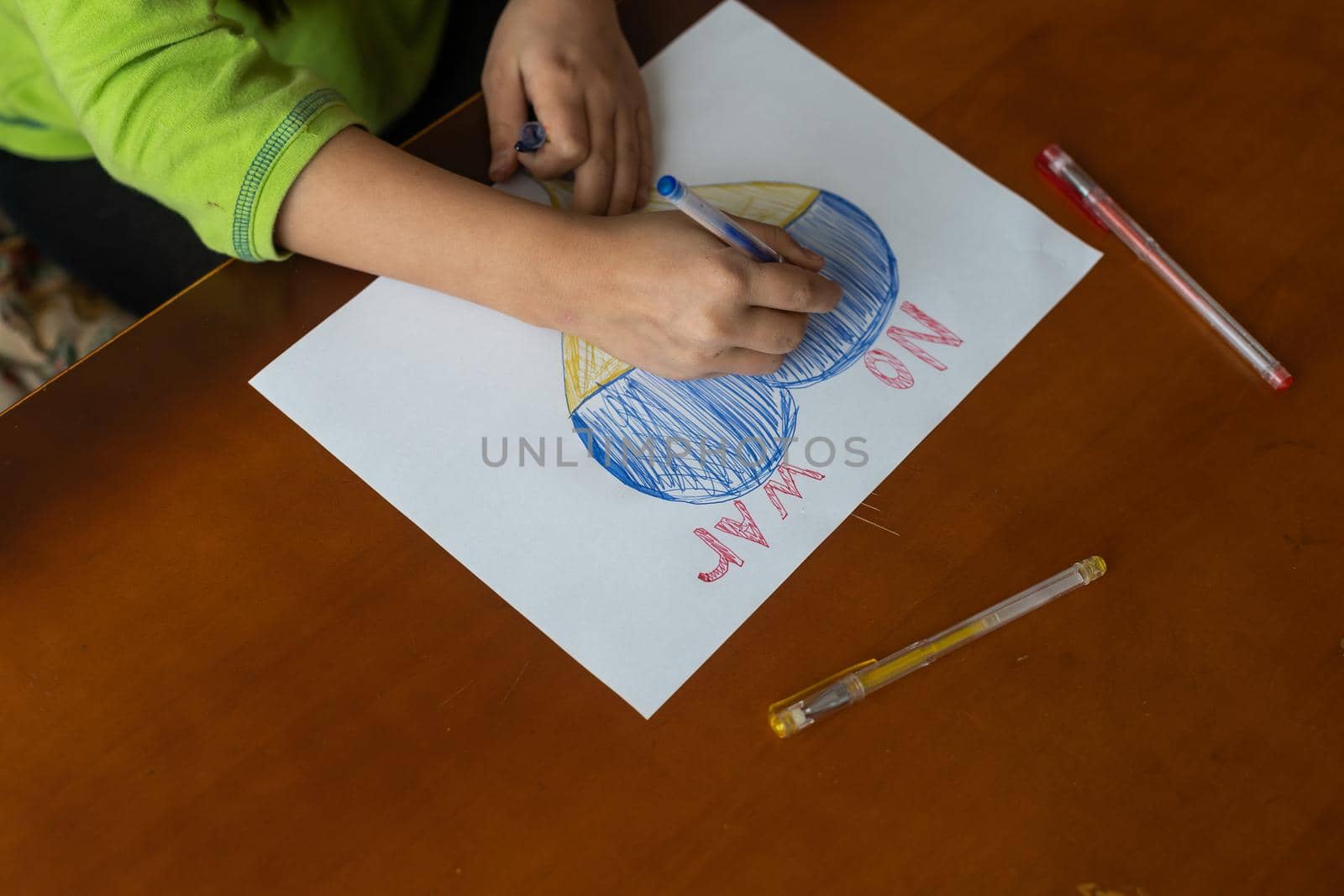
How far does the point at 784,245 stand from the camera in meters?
0.46

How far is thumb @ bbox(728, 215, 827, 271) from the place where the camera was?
0.45 metres

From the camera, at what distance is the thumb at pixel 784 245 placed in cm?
45

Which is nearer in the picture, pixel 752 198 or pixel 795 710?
pixel 795 710

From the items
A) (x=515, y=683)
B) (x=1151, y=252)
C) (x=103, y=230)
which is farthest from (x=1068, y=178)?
(x=103, y=230)

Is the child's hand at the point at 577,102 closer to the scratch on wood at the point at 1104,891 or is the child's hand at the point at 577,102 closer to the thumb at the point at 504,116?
the thumb at the point at 504,116

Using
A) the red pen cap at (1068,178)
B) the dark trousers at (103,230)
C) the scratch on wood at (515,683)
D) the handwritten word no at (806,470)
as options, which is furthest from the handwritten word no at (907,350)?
the dark trousers at (103,230)

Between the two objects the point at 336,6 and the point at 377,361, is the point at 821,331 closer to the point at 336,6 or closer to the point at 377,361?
the point at 377,361

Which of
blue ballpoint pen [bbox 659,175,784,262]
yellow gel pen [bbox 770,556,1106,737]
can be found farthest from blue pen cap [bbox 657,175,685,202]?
yellow gel pen [bbox 770,556,1106,737]

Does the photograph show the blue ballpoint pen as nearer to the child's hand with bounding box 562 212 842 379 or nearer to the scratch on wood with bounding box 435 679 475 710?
the child's hand with bounding box 562 212 842 379

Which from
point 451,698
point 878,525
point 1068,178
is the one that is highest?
point 1068,178

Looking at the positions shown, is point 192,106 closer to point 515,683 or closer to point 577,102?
point 577,102

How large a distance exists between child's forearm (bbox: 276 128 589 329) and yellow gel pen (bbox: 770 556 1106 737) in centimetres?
22

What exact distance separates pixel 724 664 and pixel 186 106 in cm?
37

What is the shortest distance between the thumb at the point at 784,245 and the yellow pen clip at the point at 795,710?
7.9 inches
